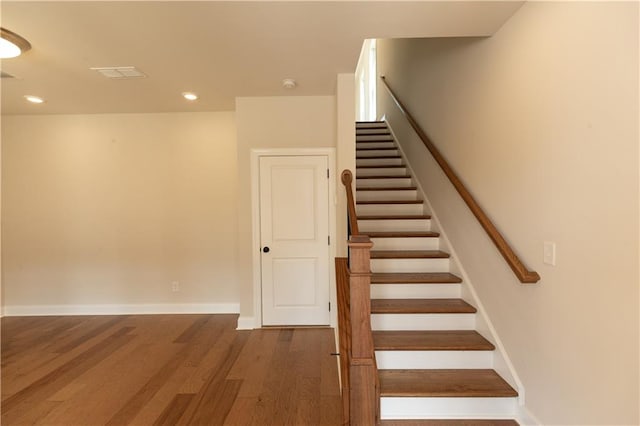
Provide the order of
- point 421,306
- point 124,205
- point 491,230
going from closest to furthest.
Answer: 1. point 491,230
2. point 421,306
3. point 124,205

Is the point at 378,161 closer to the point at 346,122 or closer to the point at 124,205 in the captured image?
the point at 346,122

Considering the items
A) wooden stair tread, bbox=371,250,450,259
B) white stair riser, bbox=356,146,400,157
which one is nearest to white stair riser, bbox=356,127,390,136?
white stair riser, bbox=356,146,400,157

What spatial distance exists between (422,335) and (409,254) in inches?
30.8

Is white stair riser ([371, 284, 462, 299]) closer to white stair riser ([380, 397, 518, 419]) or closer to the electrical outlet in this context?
white stair riser ([380, 397, 518, 419])

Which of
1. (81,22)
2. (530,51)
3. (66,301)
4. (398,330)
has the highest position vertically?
(81,22)

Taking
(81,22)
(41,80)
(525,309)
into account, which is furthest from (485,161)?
(41,80)

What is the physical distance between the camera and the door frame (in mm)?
3385

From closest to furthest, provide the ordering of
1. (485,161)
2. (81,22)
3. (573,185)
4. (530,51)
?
(573,185)
(530,51)
(81,22)
(485,161)

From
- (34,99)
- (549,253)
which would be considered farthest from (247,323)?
(34,99)

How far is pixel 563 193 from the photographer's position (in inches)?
58.8

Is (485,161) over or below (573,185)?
over

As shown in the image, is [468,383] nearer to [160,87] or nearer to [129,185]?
[160,87]

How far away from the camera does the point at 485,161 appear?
85.8 inches

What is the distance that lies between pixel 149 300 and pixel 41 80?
8.80 feet
